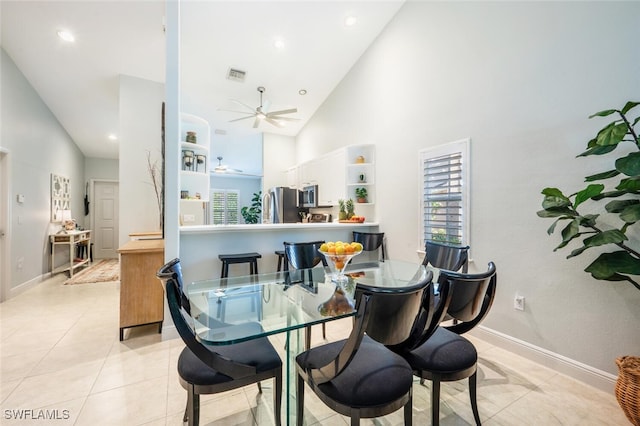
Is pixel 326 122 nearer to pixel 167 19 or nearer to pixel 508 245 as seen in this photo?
pixel 167 19

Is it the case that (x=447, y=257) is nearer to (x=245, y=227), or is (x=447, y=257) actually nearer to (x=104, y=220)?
(x=245, y=227)

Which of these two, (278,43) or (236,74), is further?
(236,74)

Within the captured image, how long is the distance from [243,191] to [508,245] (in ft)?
30.9

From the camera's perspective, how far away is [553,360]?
88.2 inches

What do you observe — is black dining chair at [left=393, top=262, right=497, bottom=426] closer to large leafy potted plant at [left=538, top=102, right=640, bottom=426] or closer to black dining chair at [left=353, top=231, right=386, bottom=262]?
large leafy potted plant at [left=538, top=102, right=640, bottom=426]

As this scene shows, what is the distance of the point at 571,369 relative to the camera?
7.00 ft

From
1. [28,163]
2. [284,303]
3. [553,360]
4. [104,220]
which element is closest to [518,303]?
[553,360]

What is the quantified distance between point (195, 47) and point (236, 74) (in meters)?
0.74

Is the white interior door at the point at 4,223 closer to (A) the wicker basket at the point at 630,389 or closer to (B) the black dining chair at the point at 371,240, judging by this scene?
(B) the black dining chair at the point at 371,240

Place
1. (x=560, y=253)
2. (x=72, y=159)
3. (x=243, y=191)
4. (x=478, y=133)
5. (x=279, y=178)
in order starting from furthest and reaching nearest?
(x=243, y=191) < (x=279, y=178) < (x=72, y=159) < (x=478, y=133) < (x=560, y=253)

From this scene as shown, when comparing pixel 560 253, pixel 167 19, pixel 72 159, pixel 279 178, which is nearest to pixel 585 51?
pixel 560 253

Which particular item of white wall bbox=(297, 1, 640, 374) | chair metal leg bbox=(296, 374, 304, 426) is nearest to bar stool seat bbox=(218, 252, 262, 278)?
chair metal leg bbox=(296, 374, 304, 426)

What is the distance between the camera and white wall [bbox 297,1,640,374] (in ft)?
6.54

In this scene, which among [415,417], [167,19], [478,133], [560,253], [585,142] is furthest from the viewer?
[478,133]
